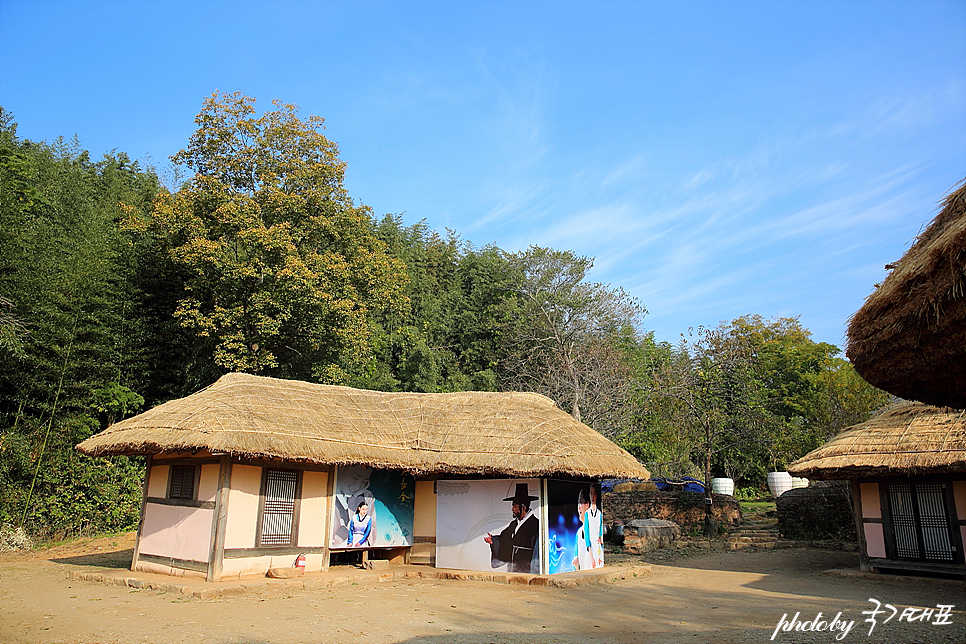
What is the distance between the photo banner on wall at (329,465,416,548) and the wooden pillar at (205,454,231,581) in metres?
2.22

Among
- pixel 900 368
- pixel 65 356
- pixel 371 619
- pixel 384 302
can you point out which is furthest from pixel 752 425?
pixel 65 356

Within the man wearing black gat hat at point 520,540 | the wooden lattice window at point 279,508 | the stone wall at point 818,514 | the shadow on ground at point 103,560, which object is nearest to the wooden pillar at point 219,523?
the wooden lattice window at point 279,508

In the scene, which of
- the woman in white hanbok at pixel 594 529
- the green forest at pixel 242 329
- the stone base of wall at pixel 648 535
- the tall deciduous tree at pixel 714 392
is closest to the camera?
the woman in white hanbok at pixel 594 529

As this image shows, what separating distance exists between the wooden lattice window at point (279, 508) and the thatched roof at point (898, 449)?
9739mm

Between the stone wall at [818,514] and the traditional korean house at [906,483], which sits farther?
the stone wall at [818,514]

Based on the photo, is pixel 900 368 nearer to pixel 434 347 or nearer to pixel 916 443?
pixel 916 443

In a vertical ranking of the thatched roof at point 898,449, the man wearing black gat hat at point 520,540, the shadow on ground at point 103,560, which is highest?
the thatched roof at point 898,449

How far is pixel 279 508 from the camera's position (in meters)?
10.8

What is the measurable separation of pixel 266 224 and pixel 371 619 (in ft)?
45.5

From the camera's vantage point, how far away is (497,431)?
40.7 ft

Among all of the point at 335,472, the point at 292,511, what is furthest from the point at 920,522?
the point at 292,511

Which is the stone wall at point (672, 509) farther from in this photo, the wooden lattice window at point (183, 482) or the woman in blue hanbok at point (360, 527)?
the wooden lattice window at point (183, 482)

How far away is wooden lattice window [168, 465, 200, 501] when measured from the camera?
10.4m

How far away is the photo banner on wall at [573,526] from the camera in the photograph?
11.5 meters
